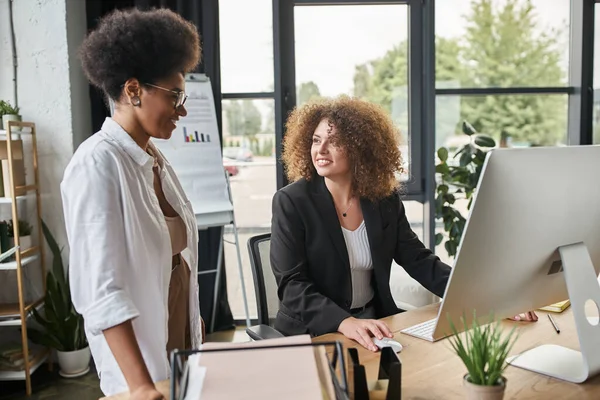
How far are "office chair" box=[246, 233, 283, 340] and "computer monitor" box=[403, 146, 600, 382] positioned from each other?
92 centimetres

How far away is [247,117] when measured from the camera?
4016 millimetres

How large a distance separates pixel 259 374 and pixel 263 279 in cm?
109

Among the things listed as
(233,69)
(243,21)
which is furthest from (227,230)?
(243,21)

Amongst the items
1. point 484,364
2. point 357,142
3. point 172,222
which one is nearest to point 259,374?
point 484,364

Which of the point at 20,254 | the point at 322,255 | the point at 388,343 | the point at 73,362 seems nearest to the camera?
the point at 388,343

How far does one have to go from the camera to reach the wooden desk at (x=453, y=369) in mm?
1172

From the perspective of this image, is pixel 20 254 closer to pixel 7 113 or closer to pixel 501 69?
pixel 7 113

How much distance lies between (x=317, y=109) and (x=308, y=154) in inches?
7.0

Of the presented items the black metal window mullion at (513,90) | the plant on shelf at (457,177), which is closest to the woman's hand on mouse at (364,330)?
the plant on shelf at (457,177)

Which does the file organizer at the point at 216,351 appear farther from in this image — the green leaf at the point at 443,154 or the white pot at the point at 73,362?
the green leaf at the point at 443,154

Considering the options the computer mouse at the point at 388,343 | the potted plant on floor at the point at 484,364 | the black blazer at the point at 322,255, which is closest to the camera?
the potted plant on floor at the point at 484,364

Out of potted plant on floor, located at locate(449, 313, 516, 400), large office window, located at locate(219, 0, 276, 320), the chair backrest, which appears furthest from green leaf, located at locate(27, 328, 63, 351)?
potted plant on floor, located at locate(449, 313, 516, 400)

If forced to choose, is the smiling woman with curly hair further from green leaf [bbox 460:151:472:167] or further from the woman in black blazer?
green leaf [bbox 460:151:472:167]

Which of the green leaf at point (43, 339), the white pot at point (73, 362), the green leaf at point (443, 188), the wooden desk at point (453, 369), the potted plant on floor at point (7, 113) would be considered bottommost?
the white pot at point (73, 362)
